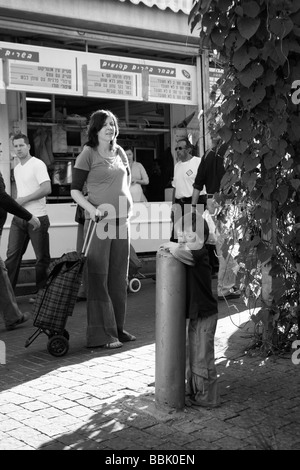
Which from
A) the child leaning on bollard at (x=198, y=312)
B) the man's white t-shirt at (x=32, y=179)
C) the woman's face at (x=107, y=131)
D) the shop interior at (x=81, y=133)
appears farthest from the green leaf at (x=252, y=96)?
the shop interior at (x=81, y=133)

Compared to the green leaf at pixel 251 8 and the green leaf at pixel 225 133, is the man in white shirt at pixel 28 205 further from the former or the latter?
the green leaf at pixel 251 8

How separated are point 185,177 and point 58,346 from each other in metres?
4.68

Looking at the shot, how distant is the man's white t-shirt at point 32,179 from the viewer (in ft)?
28.7

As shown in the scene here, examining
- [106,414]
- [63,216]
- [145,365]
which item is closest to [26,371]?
[145,365]

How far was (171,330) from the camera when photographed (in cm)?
465

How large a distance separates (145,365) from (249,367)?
0.84 m

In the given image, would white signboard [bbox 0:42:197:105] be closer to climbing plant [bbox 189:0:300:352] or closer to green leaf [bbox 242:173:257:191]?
climbing plant [bbox 189:0:300:352]

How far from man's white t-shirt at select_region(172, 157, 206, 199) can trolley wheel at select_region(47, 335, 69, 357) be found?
4.61m

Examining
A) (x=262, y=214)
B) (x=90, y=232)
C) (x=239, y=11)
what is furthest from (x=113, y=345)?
(x=239, y=11)

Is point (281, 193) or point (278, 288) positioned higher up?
point (281, 193)

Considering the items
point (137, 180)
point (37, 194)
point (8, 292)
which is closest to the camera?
point (8, 292)

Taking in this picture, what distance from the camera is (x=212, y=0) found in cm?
516

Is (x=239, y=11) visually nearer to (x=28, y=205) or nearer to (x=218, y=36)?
(x=218, y=36)

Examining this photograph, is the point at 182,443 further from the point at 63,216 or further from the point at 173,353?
the point at 63,216
